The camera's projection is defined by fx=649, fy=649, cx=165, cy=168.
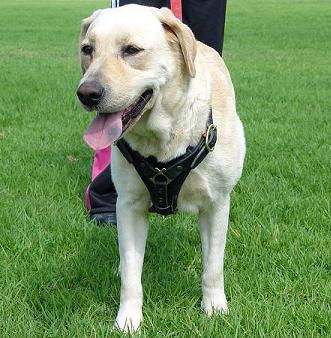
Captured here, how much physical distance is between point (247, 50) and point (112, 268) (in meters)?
13.5

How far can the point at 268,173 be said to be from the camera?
17.2 ft

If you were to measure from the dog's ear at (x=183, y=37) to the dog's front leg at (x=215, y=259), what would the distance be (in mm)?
721

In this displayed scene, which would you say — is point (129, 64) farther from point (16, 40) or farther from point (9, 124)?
point (16, 40)

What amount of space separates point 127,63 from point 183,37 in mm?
296

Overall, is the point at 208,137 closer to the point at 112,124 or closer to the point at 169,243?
the point at 112,124

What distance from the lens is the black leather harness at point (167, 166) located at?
2.98 metres

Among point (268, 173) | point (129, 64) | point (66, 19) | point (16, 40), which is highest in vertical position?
point (129, 64)

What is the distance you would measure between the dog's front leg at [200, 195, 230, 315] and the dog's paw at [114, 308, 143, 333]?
347mm

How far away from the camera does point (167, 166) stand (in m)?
2.99

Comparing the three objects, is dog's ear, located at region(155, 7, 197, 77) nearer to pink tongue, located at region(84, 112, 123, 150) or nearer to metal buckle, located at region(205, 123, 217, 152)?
metal buckle, located at region(205, 123, 217, 152)

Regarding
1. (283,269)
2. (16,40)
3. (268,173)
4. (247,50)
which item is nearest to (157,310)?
(283,269)

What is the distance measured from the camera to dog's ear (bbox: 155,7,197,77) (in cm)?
285

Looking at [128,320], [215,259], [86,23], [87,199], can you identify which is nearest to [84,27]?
[86,23]

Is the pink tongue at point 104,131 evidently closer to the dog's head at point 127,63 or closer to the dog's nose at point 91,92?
the dog's head at point 127,63
